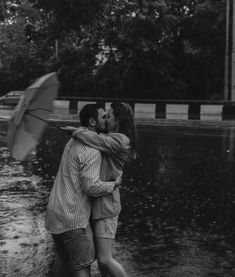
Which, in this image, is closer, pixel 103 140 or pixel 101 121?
pixel 103 140

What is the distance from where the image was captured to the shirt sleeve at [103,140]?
392cm

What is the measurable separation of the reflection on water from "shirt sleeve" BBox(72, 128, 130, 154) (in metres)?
1.58

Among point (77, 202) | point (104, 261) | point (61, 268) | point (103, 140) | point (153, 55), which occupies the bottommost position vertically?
point (61, 268)

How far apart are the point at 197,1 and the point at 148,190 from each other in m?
24.0

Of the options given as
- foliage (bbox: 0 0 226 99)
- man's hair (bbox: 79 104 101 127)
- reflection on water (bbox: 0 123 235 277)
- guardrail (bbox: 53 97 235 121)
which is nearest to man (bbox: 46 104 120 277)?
man's hair (bbox: 79 104 101 127)

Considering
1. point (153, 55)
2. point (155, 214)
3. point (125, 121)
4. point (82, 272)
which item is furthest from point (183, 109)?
point (82, 272)

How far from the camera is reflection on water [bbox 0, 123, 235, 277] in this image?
5.44 meters

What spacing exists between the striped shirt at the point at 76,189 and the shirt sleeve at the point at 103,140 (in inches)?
1.7

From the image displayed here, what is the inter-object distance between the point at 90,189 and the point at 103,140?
36 cm

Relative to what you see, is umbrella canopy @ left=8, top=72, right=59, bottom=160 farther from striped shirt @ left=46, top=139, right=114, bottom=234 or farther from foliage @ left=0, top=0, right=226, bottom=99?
foliage @ left=0, top=0, right=226, bottom=99

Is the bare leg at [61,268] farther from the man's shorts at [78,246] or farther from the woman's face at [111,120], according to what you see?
the woman's face at [111,120]

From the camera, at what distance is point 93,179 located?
3828 millimetres

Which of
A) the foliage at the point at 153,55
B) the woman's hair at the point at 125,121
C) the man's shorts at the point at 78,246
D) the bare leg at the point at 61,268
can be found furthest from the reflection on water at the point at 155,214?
the foliage at the point at 153,55

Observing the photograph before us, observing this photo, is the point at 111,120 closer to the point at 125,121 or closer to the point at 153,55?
the point at 125,121
